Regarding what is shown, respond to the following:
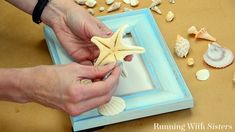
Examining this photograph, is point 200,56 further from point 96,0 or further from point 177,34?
point 96,0

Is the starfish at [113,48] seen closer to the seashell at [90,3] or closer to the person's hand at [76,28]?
the person's hand at [76,28]

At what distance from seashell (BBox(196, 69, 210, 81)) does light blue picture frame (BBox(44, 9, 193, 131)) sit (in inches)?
2.2

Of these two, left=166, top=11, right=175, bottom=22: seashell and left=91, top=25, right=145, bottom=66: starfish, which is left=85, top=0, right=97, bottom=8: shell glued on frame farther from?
left=91, top=25, right=145, bottom=66: starfish

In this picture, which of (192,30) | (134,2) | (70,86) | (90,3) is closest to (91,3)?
(90,3)

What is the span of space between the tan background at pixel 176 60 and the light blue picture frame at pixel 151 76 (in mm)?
31

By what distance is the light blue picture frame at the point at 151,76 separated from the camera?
72cm

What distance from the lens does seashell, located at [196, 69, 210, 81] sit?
0.81 meters

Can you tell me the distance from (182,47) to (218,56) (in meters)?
0.08

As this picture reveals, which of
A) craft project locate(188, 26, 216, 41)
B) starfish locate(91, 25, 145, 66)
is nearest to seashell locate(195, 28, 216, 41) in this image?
craft project locate(188, 26, 216, 41)

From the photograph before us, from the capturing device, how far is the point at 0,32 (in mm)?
945

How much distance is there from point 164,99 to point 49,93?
215mm

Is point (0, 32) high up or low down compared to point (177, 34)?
down

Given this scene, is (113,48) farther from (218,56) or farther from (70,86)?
(218,56)

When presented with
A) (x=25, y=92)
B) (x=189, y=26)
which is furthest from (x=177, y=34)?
(x=25, y=92)
